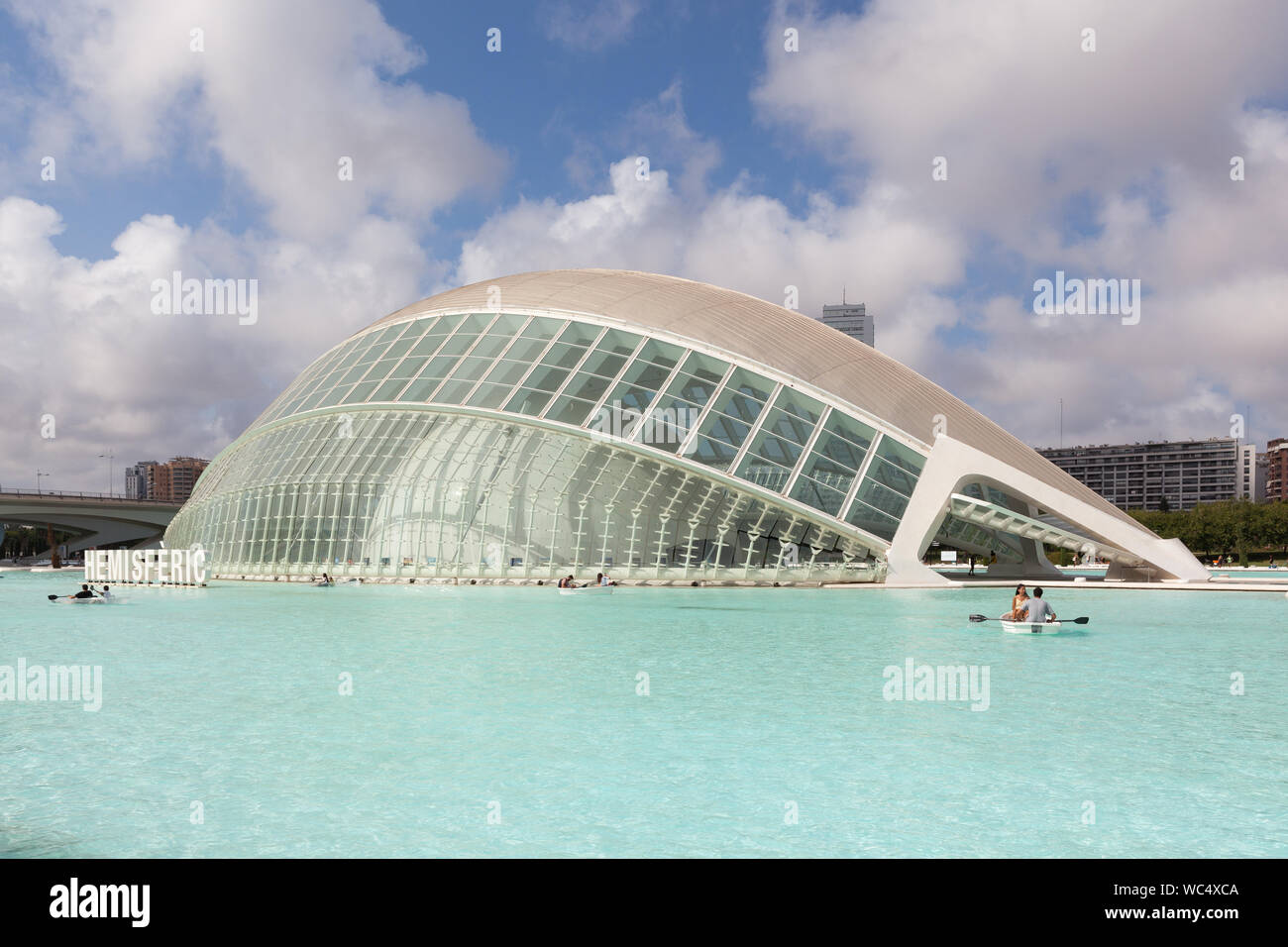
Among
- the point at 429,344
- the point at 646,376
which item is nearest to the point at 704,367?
the point at 646,376

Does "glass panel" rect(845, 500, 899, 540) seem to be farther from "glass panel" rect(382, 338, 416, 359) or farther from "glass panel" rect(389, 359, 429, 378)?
"glass panel" rect(382, 338, 416, 359)

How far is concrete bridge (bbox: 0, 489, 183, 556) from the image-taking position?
344ft

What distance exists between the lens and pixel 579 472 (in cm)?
3869

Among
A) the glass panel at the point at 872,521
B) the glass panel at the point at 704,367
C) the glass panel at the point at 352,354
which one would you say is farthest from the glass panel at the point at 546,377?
the glass panel at the point at 872,521

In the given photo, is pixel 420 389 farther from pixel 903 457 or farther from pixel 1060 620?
pixel 1060 620

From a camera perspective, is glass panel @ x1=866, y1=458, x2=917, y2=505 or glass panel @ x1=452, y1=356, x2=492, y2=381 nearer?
glass panel @ x1=866, y1=458, x2=917, y2=505

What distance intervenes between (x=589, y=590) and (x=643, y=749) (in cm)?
2483

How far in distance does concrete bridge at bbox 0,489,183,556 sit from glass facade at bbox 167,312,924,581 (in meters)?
76.8

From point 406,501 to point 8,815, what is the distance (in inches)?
1296

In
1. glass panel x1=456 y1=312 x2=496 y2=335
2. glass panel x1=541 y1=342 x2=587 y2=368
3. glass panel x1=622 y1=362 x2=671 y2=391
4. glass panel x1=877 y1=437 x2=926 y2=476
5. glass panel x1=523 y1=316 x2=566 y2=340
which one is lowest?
glass panel x1=877 y1=437 x2=926 y2=476

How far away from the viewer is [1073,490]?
37500 millimetres

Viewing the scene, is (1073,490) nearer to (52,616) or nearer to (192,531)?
(52,616)

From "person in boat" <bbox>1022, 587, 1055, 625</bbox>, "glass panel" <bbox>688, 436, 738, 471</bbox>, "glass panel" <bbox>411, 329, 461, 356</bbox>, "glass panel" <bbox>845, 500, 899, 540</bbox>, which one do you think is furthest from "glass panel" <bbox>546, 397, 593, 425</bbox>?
"person in boat" <bbox>1022, 587, 1055, 625</bbox>

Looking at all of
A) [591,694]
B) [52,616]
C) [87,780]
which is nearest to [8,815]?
[87,780]
